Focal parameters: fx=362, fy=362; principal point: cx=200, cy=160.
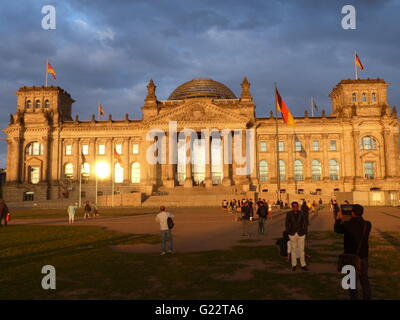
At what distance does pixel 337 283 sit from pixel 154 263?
6655 mm

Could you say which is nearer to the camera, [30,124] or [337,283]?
[337,283]

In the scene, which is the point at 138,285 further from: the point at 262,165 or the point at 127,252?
the point at 262,165

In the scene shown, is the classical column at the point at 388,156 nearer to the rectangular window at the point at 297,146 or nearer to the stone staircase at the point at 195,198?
the rectangular window at the point at 297,146

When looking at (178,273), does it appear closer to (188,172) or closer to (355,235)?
(355,235)

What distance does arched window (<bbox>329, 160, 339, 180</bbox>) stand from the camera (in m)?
80.3

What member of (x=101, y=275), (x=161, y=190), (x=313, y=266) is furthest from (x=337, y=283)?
(x=161, y=190)

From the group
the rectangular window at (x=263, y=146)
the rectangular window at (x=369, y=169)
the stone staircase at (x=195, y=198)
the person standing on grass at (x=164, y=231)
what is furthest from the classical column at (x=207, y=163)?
the person standing on grass at (x=164, y=231)

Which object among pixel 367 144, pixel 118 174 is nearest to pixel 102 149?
pixel 118 174

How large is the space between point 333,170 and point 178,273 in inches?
2954

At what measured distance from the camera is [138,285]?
10578 millimetres

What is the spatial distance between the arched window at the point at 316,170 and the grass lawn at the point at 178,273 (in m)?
63.7

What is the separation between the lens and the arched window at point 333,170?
263ft

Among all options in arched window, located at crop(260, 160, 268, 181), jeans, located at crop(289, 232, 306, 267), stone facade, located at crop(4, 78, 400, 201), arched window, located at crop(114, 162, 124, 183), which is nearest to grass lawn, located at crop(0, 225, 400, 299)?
jeans, located at crop(289, 232, 306, 267)

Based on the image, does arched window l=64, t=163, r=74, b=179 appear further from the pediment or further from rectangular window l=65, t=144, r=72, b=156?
the pediment
